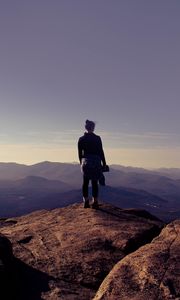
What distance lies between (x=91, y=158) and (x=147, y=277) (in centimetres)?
1020

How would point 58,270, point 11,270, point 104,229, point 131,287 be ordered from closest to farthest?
point 131,287, point 11,270, point 58,270, point 104,229

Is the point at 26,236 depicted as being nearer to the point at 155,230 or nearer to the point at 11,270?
the point at 11,270

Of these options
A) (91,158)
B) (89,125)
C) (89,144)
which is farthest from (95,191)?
(89,125)

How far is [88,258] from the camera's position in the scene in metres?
13.0

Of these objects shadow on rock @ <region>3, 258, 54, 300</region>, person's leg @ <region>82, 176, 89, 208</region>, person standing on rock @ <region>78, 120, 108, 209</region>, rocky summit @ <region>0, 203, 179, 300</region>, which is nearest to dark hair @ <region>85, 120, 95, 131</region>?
person standing on rock @ <region>78, 120, 108, 209</region>

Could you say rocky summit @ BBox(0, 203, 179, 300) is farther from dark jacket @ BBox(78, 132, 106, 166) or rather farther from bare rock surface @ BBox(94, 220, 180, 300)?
dark jacket @ BBox(78, 132, 106, 166)

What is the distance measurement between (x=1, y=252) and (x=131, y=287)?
14.9ft

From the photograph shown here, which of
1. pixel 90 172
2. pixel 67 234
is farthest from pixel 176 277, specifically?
pixel 90 172

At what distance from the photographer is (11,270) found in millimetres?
11750

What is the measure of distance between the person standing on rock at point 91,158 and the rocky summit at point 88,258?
205 cm

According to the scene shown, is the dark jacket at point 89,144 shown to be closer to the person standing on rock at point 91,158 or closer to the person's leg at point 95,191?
the person standing on rock at point 91,158

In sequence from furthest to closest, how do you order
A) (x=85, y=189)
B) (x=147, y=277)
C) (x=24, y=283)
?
(x=85, y=189) < (x=24, y=283) < (x=147, y=277)

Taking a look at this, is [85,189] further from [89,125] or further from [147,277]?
[147,277]

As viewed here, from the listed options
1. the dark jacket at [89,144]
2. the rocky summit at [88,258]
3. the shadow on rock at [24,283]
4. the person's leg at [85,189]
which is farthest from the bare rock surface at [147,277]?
the dark jacket at [89,144]
